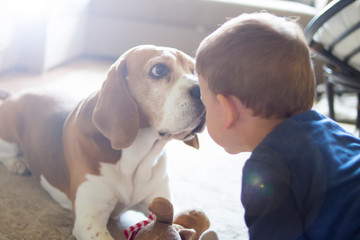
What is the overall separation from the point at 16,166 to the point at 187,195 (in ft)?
2.83

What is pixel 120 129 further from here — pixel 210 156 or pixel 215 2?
pixel 215 2

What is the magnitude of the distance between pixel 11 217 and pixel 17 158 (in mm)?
516

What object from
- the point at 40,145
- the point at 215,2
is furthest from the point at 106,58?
the point at 40,145

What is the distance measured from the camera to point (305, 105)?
1229 mm

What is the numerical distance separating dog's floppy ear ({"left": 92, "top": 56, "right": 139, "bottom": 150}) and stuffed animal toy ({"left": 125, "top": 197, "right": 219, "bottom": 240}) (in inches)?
12.2

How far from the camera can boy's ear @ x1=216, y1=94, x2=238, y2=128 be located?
48.0 inches

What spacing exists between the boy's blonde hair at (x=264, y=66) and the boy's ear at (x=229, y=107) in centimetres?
2

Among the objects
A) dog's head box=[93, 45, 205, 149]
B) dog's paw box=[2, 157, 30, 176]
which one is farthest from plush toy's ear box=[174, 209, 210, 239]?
dog's paw box=[2, 157, 30, 176]

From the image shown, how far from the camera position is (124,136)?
60.5 inches

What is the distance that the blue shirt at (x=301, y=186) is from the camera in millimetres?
1050

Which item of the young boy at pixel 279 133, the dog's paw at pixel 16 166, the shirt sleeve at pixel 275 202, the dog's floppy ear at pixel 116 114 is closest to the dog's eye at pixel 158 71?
the dog's floppy ear at pixel 116 114

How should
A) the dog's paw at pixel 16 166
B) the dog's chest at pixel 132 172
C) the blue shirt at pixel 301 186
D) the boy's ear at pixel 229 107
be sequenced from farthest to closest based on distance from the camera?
the dog's paw at pixel 16 166 → the dog's chest at pixel 132 172 → the boy's ear at pixel 229 107 → the blue shirt at pixel 301 186

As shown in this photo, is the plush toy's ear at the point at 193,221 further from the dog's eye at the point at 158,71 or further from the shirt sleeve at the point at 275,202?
the dog's eye at the point at 158,71

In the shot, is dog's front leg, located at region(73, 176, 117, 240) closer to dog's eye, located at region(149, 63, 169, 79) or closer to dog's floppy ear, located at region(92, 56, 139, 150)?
dog's floppy ear, located at region(92, 56, 139, 150)
